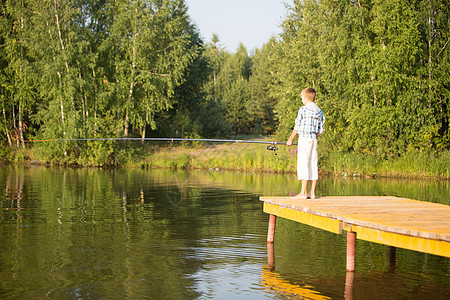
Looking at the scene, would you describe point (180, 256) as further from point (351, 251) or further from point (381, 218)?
point (381, 218)

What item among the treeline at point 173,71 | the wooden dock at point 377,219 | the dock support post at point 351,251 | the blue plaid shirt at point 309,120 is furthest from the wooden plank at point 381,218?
the treeline at point 173,71

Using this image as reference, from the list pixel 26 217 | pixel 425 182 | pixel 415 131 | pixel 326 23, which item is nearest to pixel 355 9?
pixel 326 23

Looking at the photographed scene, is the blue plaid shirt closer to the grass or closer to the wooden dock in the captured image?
the wooden dock

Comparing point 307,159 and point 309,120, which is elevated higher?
point 309,120

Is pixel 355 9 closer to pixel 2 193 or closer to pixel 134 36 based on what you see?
pixel 134 36

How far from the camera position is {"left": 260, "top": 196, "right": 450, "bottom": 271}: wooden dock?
21.2 feet

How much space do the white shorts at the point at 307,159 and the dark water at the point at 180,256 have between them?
4.54 ft

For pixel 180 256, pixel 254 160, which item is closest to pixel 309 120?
pixel 180 256

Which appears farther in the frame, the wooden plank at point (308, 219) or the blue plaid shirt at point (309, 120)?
the blue plaid shirt at point (309, 120)

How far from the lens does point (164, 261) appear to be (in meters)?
8.54

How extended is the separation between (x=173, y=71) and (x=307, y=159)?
24.5 meters

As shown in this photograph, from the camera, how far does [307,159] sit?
356 inches

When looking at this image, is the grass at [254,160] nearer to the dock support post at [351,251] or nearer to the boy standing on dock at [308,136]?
the boy standing on dock at [308,136]

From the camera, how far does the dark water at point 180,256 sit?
710cm
